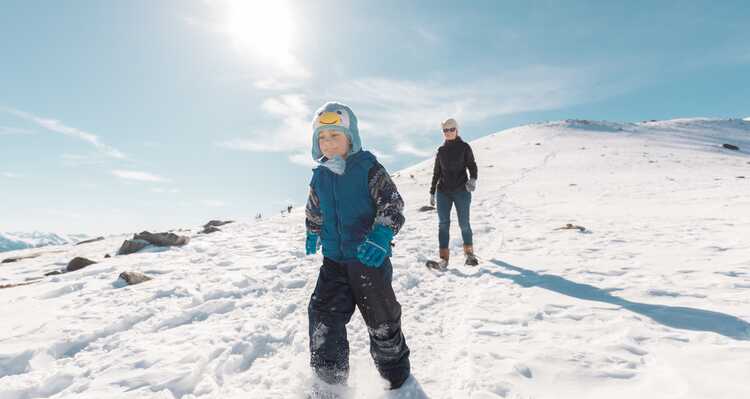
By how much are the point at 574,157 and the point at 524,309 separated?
110 ft

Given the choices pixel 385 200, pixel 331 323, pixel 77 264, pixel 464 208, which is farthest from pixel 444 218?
pixel 77 264

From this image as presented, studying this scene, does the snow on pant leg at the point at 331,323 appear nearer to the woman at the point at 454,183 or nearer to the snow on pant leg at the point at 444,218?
the woman at the point at 454,183

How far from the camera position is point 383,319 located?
2764 millimetres

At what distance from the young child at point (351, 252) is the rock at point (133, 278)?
4054 millimetres

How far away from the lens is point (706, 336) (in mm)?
3064

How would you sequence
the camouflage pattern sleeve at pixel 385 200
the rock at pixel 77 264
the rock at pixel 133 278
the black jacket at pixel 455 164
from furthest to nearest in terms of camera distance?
the rock at pixel 77 264, the black jacket at pixel 455 164, the rock at pixel 133 278, the camouflage pattern sleeve at pixel 385 200

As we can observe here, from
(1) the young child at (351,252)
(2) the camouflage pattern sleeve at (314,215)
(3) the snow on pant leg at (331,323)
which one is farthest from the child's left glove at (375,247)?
(2) the camouflage pattern sleeve at (314,215)

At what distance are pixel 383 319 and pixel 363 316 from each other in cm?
16

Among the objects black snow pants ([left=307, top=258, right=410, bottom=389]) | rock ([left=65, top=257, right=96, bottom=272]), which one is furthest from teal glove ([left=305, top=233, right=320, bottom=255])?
rock ([left=65, top=257, right=96, bottom=272])

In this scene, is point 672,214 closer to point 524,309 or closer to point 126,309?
point 524,309

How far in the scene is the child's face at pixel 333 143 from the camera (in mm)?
2965

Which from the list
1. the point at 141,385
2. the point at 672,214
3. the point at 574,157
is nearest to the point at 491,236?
the point at 672,214

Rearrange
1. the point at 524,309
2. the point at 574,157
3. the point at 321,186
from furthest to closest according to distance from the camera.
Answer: the point at 574,157 → the point at 524,309 → the point at 321,186

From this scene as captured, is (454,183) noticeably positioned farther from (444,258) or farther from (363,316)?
(363,316)
